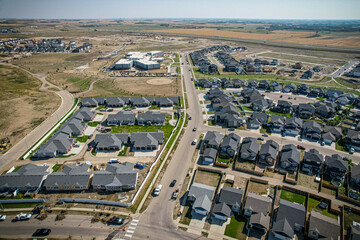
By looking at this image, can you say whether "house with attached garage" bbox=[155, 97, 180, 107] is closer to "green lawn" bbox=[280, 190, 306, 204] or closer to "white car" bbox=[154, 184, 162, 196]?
"white car" bbox=[154, 184, 162, 196]

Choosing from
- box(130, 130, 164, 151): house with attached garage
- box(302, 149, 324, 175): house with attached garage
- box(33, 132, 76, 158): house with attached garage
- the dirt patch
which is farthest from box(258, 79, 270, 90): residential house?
box(33, 132, 76, 158): house with attached garage

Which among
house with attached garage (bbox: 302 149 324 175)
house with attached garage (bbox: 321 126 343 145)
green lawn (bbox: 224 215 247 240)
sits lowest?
green lawn (bbox: 224 215 247 240)

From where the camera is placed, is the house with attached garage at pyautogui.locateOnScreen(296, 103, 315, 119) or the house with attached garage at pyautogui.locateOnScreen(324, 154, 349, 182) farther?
the house with attached garage at pyautogui.locateOnScreen(296, 103, 315, 119)

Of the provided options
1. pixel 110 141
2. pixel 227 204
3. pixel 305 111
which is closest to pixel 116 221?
pixel 227 204

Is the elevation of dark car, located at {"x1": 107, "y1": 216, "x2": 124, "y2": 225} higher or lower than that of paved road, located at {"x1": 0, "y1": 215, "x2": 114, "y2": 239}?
higher

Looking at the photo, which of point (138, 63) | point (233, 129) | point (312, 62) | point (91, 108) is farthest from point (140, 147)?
point (312, 62)

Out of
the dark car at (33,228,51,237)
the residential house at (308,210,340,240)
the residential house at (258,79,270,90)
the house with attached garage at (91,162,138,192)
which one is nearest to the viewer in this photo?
the residential house at (308,210,340,240)

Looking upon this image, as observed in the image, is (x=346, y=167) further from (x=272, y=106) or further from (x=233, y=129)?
(x=272, y=106)
